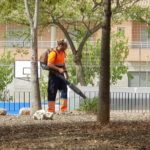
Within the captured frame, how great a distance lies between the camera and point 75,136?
815cm

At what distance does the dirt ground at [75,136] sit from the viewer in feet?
24.1

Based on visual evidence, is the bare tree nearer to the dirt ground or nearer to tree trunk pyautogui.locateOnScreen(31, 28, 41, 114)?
tree trunk pyautogui.locateOnScreen(31, 28, 41, 114)

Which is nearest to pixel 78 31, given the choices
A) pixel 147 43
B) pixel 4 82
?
pixel 4 82

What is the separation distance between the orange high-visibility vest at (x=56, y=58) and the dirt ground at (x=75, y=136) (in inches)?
172

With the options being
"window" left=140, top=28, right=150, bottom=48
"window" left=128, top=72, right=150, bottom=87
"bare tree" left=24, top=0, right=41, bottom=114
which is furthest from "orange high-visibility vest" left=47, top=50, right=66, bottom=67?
"window" left=140, top=28, right=150, bottom=48

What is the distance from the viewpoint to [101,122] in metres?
9.45

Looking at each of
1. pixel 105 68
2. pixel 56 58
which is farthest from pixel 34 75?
pixel 105 68

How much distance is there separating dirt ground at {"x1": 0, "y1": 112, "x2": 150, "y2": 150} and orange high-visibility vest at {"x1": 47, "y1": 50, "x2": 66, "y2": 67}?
436cm

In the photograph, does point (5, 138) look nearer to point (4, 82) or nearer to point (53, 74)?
point (53, 74)

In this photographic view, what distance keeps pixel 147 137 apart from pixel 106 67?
4.88ft

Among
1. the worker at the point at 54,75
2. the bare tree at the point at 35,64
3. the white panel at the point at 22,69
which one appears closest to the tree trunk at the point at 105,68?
the bare tree at the point at 35,64

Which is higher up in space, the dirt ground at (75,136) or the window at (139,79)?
the dirt ground at (75,136)

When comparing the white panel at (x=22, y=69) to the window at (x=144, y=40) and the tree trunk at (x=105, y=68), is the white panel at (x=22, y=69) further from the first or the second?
the tree trunk at (x=105, y=68)

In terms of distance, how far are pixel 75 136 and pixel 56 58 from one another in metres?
6.65
